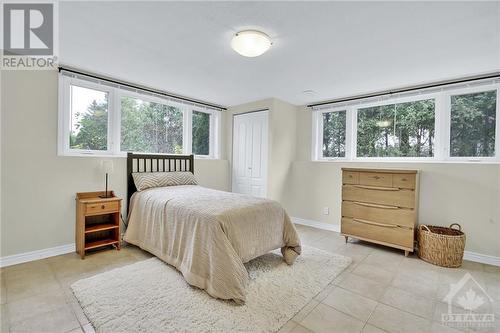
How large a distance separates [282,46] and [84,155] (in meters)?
2.67

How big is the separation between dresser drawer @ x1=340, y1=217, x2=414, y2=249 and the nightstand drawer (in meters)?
3.05

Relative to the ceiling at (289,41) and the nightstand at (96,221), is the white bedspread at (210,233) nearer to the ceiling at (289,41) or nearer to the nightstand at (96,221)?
the nightstand at (96,221)

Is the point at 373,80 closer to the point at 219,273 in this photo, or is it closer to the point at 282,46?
the point at 282,46

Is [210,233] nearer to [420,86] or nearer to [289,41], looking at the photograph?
[289,41]

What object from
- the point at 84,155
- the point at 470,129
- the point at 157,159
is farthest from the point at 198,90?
the point at 470,129

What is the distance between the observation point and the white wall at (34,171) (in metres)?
2.43

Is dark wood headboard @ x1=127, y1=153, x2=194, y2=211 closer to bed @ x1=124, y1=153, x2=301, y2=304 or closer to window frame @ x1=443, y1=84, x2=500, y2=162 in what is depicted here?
bed @ x1=124, y1=153, x2=301, y2=304

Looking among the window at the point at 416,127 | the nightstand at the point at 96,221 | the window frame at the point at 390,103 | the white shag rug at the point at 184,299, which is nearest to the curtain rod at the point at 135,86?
the nightstand at the point at 96,221

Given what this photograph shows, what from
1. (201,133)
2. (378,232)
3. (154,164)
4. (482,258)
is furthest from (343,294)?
(201,133)

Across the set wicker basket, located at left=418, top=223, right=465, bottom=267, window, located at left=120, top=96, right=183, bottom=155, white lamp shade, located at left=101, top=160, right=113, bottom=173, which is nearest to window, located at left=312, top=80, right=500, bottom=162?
wicker basket, located at left=418, top=223, right=465, bottom=267

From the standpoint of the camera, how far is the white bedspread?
1.93 metres

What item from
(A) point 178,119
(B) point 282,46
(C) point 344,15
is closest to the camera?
(C) point 344,15

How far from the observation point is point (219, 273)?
6.23 feet

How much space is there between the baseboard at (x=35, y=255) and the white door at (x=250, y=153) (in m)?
2.68
